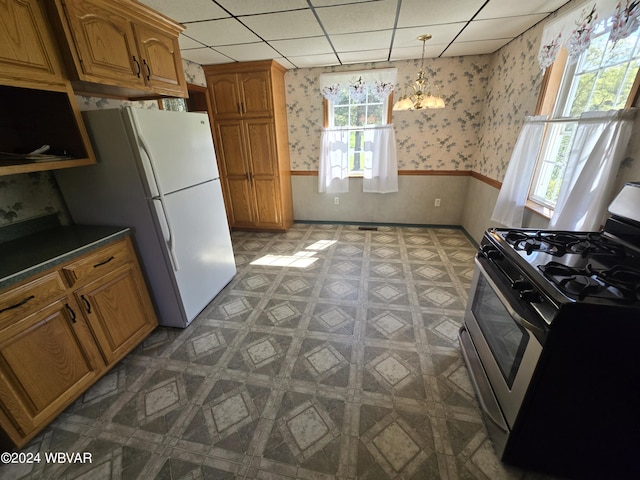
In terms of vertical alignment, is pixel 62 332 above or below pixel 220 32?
below

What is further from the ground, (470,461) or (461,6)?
(461,6)

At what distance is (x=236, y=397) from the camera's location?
1536 mm

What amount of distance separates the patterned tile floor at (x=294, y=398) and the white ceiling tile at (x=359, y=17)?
230 centimetres

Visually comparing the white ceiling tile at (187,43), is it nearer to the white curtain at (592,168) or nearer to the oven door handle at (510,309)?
the oven door handle at (510,309)

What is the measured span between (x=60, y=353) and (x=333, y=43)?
10.8 ft

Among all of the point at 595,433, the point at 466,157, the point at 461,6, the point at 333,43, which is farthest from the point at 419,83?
the point at 595,433

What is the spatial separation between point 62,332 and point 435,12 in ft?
10.8

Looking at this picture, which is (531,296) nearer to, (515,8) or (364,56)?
(515,8)

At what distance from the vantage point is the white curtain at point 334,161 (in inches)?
151

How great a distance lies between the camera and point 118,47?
5.31ft

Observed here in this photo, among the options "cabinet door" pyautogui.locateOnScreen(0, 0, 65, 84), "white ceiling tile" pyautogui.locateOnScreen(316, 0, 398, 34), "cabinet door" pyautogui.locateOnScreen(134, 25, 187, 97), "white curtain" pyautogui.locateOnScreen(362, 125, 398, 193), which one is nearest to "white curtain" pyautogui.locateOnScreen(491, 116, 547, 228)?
"white ceiling tile" pyautogui.locateOnScreen(316, 0, 398, 34)

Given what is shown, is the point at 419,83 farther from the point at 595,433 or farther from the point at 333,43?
the point at 595,433

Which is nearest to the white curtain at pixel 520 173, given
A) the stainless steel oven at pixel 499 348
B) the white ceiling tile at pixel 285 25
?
the stainless steel oven at pixel 499 348

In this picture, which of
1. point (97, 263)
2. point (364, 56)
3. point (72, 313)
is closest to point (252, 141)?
point (364, 56)
